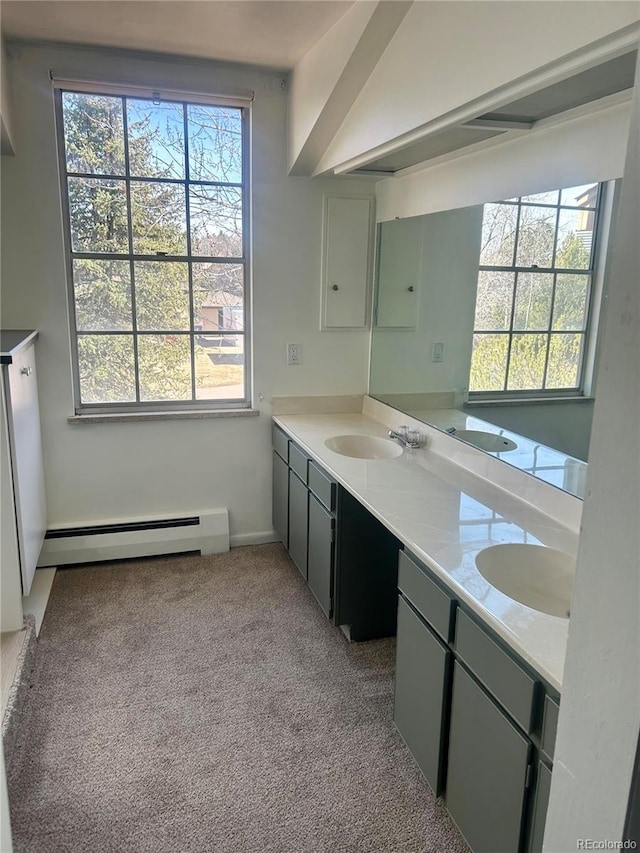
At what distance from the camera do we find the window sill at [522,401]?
6.15 ft

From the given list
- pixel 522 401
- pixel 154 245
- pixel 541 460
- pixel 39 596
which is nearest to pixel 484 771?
pixel 541 460

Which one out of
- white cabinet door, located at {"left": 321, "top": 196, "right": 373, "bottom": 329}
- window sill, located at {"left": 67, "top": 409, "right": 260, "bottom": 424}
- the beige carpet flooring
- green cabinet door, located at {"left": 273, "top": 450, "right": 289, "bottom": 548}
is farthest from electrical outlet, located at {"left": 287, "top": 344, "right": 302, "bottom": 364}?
the beige carpet flooring

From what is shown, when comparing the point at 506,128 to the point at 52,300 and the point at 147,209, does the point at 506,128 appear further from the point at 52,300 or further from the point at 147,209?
the point at 52,300

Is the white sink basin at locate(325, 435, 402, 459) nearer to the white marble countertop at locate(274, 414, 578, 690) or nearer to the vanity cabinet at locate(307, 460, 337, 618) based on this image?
the white marble countertop at locate(274, 414, 578, 690)

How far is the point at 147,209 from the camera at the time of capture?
3039mm

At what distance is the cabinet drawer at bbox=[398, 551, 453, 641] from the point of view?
1602 millimetres

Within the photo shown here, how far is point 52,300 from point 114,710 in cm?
193

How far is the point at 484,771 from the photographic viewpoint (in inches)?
57.3

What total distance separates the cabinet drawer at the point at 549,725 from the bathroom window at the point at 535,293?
103 centimetres

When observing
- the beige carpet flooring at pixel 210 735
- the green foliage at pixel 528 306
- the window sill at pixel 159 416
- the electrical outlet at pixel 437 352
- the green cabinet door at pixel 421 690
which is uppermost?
the green foliage at pixel 528 306

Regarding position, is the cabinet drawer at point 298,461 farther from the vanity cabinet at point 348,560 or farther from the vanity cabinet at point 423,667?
the vanity cabinet at point 423,667

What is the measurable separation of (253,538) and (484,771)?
2.22 m

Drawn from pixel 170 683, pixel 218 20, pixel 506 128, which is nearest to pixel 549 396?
pixel 506 128

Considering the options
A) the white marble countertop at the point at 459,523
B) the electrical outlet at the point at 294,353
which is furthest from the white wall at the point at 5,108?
the white marble countertop at the point at 459,523
